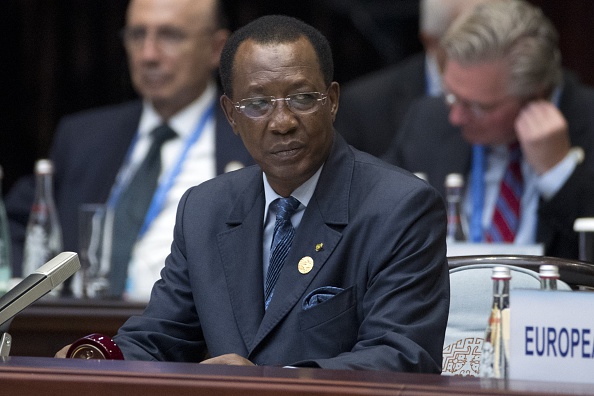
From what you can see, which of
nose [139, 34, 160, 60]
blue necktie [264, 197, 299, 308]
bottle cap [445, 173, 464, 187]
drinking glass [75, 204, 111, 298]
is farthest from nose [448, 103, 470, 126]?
blue necktie [264, 197, 299, 308]

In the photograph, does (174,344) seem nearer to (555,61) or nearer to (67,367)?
(67,367)

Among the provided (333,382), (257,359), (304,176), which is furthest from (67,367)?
(304,176)

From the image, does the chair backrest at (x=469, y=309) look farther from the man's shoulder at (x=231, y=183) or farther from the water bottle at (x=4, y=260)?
the water bottle at (x=4, y=260)

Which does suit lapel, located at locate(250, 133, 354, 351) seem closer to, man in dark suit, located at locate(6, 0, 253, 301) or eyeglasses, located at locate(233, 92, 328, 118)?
eyeglasses, located at locate(233, 92, 328, 118)

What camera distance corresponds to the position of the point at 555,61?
382 centimetres

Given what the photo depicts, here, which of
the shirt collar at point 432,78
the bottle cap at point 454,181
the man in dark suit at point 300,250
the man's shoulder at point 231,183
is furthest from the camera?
the shirt collar at point 432,78

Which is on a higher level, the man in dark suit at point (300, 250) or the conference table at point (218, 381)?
the man in dark suit at point (300, 250)

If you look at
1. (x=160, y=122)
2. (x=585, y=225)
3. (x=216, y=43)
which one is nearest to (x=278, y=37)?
(x=585, y=225)

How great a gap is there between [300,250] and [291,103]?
270mm

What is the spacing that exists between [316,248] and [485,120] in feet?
5.85

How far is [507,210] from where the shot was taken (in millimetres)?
3625

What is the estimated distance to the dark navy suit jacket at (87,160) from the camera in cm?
403

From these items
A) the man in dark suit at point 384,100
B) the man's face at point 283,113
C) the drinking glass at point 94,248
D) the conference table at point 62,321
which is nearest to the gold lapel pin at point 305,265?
the man's face at point 283,113

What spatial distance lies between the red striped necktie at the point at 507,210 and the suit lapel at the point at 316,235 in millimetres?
1526
